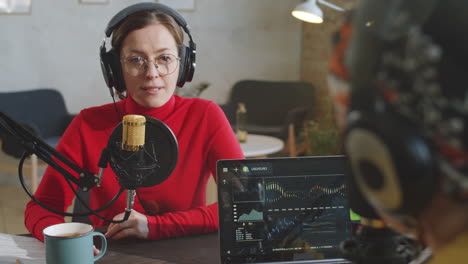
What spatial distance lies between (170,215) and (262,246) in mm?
341

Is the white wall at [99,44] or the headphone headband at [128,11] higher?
the white wall at [99,44]

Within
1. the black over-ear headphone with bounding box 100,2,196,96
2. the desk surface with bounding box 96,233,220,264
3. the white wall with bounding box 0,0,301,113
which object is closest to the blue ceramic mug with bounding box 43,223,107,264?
the desk surface with bounding box 96,233,220,264

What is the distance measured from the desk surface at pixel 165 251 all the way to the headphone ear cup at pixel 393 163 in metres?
0.72

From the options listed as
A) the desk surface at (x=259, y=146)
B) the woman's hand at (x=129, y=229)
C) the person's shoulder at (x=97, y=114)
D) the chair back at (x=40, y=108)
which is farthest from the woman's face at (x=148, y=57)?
the chair back at (x=40, y=108)

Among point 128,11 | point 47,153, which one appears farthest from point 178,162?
point 47,153

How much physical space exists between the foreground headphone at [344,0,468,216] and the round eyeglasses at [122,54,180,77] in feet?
3.35

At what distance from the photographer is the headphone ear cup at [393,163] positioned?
0.36 m

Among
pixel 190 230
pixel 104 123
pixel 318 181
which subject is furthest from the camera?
pixel 104 123

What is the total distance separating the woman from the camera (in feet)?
4.25

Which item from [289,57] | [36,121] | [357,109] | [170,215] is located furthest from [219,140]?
[289,57]

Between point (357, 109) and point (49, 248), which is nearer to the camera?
point (357, 109)

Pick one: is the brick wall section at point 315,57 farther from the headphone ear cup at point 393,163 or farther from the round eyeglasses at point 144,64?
the headphone ear cup at point 393,163

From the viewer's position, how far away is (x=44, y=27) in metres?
4.57

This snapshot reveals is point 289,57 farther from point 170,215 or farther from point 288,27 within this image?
point 170,215
